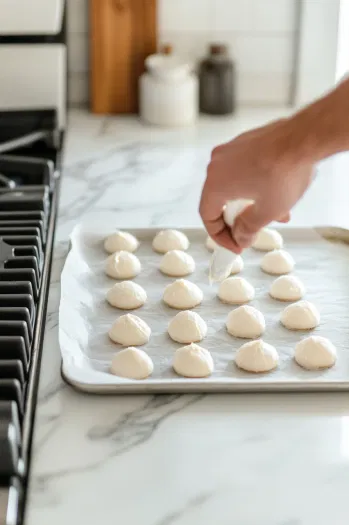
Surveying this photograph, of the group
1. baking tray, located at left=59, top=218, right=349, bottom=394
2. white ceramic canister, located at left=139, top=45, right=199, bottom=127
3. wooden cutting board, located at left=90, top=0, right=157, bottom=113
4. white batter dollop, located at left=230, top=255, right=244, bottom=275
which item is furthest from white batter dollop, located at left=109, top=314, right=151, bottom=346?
wooden cutting board, located at left=90, top=0, right=157, bottom=113

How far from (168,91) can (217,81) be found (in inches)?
4.9

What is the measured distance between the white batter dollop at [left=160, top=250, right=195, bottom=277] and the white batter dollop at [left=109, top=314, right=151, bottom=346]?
0.63 ft

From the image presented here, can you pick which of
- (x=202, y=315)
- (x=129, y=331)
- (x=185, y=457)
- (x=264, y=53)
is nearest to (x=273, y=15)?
(x=264, y=53)

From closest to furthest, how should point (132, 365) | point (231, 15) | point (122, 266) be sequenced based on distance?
point (132, 365), point (122, 266), point (231, 15)

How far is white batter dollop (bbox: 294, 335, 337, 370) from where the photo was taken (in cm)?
108

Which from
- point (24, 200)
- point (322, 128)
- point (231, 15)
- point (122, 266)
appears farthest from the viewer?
point (231, 15)

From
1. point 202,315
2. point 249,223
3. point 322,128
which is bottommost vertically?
point 202,315

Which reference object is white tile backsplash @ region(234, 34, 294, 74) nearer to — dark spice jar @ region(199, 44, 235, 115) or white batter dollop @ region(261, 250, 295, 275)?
dark spice jar @ region(199, 44, 235, 115)

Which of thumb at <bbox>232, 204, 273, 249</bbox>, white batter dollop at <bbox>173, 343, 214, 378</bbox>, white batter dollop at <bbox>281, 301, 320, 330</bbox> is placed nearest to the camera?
thumb at <bbox>232, 204, 273, 249</bbox>

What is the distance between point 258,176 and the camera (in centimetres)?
92

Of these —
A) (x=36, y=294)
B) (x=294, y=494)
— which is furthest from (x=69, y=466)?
(x=36, y=294)

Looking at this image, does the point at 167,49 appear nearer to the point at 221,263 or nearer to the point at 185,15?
the point at 185,15

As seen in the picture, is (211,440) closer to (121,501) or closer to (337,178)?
(121,501)

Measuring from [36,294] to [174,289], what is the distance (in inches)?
7.4
